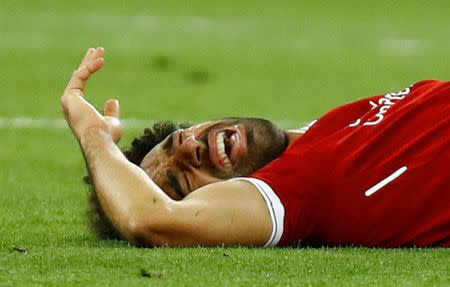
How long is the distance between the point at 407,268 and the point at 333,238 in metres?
0.61

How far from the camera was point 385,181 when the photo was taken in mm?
6184

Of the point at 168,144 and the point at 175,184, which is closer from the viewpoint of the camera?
the point at 175,184

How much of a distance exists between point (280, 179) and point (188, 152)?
60 centimetres

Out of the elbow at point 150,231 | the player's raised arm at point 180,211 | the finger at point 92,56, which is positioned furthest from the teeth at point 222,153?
the finger at point 92,56

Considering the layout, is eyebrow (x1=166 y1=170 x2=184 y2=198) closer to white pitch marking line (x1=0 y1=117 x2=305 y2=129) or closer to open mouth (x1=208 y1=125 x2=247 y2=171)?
open mouth (x1=208 y1=125 x2=247 y2=171)

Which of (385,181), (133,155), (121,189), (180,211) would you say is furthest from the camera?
(133,155)


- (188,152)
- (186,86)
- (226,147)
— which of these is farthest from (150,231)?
(186,86)

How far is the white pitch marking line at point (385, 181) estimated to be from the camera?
6137 millimetres

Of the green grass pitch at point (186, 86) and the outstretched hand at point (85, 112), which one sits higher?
the outstretched hand at point (85, 112)

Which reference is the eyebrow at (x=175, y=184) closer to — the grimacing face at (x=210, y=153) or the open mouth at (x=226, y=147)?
the grimacing face at (x=210, y=153)

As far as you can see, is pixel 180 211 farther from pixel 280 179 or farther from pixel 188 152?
pixel 188 152

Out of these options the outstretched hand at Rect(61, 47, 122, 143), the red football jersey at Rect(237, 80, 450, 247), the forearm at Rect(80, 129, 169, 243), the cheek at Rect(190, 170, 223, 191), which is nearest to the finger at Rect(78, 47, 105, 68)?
the outstretched hand at Rect(61, 47, 122, 143)

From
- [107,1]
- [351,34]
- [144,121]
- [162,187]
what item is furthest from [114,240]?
[107,1]

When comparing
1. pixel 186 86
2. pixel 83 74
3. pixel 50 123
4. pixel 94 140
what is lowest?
pixel 186 86
